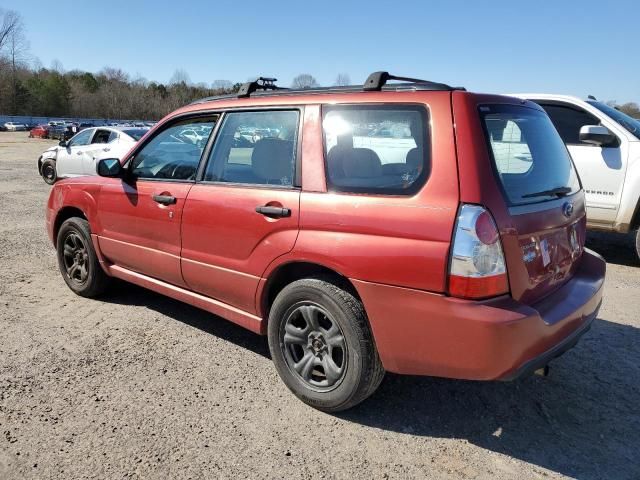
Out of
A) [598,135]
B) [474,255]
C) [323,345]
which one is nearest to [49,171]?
[598,135]

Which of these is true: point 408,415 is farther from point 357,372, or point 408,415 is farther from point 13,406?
point 13,406

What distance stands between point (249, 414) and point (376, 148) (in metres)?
1.70

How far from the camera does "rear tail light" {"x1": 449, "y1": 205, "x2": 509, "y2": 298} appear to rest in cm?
233

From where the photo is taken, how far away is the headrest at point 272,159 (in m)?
3.11

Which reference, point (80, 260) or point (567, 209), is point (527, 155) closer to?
point (567, 209)

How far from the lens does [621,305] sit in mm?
4887

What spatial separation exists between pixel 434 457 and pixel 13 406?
240cm

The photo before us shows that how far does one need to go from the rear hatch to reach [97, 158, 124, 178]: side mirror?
113 inches

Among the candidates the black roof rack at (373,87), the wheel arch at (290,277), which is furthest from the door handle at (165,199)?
the wheel arch at (290,277)

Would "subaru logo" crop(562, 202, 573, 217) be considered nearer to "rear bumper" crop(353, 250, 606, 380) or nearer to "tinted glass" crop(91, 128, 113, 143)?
"rear bumper" crop(353, 250, 606, 380)

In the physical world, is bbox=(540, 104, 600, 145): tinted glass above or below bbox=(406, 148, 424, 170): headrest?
above

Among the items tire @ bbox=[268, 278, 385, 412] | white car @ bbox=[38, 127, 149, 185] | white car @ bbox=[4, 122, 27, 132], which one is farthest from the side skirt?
white car @ bbox=[4, 122, 27, 132]

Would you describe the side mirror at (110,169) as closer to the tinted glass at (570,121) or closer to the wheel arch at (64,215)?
the wheel arch at (64,215)

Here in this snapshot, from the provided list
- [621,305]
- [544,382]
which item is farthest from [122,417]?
[621,305]
